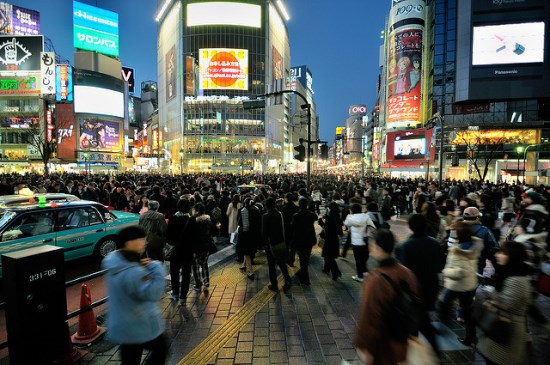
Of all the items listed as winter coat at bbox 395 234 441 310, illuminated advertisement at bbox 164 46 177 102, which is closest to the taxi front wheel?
winter coat at bbox 395 234 441 310

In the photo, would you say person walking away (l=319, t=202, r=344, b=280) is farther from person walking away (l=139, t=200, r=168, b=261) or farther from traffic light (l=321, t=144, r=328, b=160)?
traffic light (l=321, t=144, r=328, b=160)

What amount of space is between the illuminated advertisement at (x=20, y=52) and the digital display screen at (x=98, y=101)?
7231 mm

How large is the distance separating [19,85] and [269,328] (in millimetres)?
67084

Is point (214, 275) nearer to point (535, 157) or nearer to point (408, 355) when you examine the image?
point (408, 355)

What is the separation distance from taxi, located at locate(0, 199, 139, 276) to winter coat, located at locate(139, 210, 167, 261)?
2.52 ft

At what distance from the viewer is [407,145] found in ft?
164

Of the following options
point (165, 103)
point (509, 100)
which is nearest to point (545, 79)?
point (509, 100)

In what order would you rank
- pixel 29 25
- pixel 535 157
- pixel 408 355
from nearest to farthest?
pixel 408 355, pixel 535 157, pixel 29 25

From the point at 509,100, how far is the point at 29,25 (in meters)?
95.1

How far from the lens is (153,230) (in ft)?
19.7

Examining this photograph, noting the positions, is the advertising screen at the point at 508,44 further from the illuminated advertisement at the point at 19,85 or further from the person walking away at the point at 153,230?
the illuminated advertisement at the point at 19,85

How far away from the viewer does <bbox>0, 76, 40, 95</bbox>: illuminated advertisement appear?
51.5 metres

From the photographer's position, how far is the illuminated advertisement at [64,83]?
5369 centimetres

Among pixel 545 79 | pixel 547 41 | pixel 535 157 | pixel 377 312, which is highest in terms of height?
pixel 547 41
